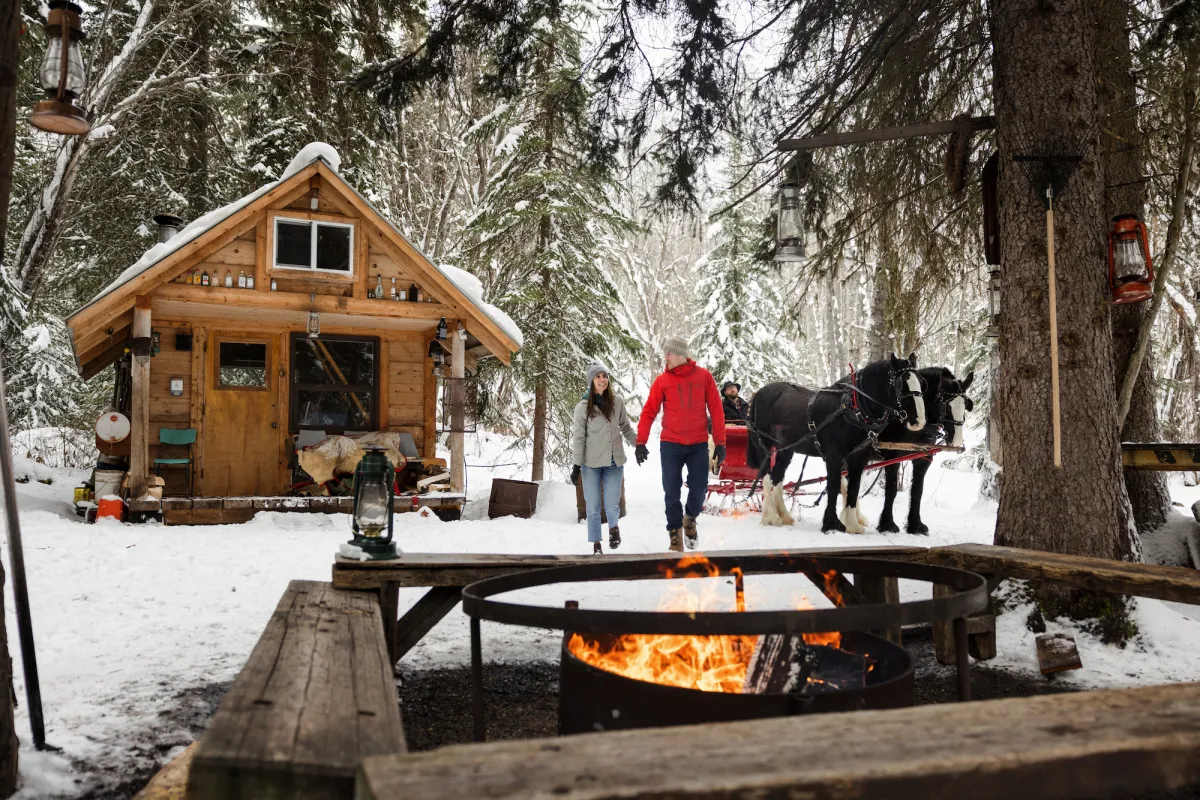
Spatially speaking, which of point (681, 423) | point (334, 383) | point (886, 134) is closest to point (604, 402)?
point (681, 423)

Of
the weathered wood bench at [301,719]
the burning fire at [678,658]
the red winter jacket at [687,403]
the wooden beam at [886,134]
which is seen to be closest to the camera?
the weathered wood bench at [301,719]

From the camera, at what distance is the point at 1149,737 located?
1.64 m

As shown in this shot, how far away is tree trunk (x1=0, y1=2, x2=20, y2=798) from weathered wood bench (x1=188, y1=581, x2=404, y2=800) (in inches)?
34.9

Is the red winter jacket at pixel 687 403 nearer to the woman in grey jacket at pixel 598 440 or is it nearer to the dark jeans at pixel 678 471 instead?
the dark jeans at pixel 678 471

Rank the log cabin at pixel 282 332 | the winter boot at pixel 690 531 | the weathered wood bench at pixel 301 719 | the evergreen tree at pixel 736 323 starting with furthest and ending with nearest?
the evergreen tree at pixel 736 323 < the log cabin at pixel 282 332 < the winter boot at pixel 690 531 < the weathered wood bench at pixel 301 719

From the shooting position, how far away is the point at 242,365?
12.7m

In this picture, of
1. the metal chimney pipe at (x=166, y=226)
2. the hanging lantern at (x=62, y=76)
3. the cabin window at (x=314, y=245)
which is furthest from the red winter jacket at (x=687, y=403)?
the metal chimney pipe at (x=166, y=226)

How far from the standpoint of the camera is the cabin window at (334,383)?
42.4 feet

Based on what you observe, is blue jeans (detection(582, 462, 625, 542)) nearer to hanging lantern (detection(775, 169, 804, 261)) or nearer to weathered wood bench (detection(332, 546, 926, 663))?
hanging lantern (detection(775, 169, 804, 261))

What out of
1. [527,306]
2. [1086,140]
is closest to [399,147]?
[527,306]

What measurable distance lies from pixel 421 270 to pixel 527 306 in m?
3.05

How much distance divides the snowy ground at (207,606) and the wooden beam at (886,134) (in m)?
3.26

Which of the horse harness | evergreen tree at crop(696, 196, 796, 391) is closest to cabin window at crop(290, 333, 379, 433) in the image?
the horse harness

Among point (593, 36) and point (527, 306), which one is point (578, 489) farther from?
point (593, 36)
